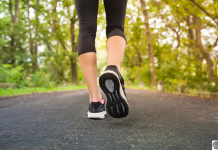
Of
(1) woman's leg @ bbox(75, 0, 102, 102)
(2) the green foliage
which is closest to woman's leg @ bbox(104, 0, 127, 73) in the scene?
(1) woman's leg @ bbox(75, 0, 102, 102)

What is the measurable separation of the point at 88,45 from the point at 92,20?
10.1 inches

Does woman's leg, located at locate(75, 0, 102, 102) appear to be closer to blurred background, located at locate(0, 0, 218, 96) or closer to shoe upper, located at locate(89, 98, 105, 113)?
shoe upper, located at locate(89, 98, 105, 113)

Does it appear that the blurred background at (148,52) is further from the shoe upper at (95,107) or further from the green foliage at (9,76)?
the shoe upper at (95,107)

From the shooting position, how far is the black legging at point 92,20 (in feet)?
5.25

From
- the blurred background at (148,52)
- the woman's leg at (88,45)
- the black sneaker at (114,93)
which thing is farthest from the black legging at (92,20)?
the blurred background at (148,52)

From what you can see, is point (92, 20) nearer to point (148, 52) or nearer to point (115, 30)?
point (115, 30)

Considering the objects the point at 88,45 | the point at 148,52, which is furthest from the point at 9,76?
the point at 148,52

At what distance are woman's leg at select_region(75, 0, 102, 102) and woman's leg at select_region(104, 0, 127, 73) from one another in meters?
0.16

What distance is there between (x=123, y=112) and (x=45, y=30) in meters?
10.9

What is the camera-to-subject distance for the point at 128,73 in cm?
2320

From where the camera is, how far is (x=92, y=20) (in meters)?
1.63

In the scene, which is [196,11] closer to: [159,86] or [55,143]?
[159,86]

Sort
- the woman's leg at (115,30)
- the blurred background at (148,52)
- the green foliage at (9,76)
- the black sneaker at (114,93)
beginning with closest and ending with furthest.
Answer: the black sneaker at (114,93) → the woman's leg at (115,30) → the green foliage at (9,76) → the blurred background at (148,52)

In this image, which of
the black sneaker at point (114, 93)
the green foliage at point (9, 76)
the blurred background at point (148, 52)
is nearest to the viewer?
the black sneaker at point (114, 93)
